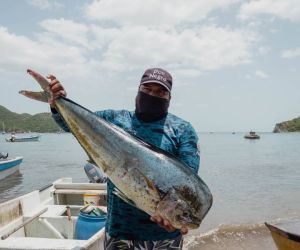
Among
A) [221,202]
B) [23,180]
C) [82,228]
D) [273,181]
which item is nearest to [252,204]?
[221,202]

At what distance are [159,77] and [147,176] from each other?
2.77ft

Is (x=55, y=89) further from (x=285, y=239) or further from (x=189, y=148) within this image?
(x=285, y=239)

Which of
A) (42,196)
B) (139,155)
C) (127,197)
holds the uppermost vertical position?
(139,155)

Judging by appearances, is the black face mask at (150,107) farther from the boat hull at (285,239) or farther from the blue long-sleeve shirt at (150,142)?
the boat hull at (285,239)

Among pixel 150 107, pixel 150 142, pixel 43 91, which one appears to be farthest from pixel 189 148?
pixel 43 91

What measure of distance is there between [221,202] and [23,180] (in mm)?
15352

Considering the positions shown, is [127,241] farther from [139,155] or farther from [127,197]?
[139,155]

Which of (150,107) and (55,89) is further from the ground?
(55,89)

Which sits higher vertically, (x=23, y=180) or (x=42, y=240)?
(x=42, y=240)

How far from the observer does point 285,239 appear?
5.30 m

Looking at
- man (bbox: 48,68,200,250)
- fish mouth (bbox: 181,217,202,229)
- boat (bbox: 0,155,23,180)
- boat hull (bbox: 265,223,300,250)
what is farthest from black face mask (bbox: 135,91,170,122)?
boat (bbox: 0,155,23,180)

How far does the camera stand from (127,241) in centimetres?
294

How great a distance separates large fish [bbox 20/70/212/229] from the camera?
2416 mm

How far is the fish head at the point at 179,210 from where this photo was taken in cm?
241
